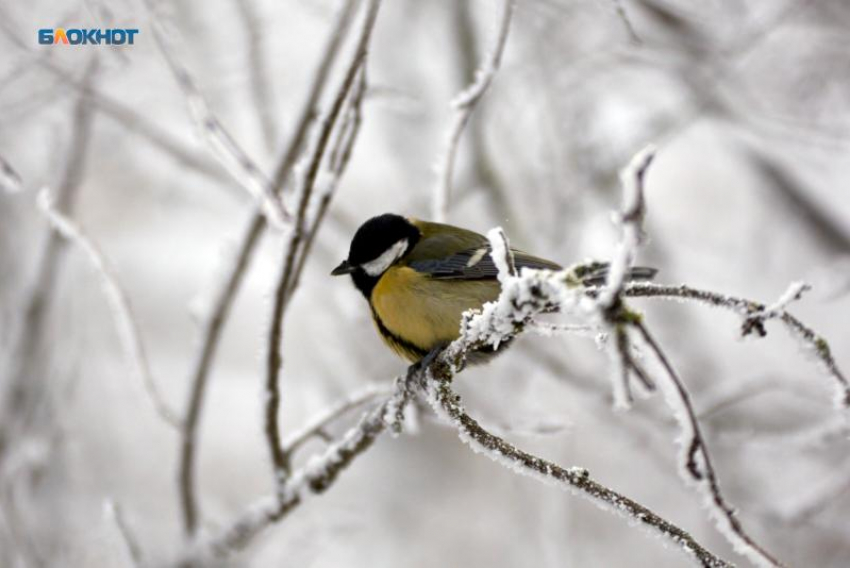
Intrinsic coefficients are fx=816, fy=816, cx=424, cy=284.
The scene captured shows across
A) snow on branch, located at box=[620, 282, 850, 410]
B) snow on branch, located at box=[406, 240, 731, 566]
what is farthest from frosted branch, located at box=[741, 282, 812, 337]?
snow on branch, located at box=[406, 240, 731, 566]

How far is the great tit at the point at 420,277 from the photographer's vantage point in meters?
2.43

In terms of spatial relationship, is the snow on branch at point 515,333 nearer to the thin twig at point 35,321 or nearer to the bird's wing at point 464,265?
the bird's wing at point 464,265

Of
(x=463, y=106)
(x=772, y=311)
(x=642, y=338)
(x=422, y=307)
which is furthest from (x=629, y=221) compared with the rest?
(x=422, y=307)

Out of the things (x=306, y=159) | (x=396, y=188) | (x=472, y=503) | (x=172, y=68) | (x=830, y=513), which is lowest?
(x=472, y=503)

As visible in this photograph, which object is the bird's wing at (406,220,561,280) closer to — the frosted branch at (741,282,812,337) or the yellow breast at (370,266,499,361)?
the yellow breast at (370,266,499,361)

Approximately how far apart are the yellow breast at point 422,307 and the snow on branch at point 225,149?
61cm

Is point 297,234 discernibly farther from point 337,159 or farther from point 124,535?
point 124,535

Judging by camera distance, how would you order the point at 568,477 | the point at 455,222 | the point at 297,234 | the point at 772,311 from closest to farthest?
the point at 772,311
the point at 568,477
the point at 297,234
the point at 455,222

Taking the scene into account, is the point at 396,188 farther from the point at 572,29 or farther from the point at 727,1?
the point at 727,1

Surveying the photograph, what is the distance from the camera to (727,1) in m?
4.34

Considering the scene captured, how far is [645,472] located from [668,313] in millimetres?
1498

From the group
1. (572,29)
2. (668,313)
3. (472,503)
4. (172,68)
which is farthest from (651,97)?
(172,68)

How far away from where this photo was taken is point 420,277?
2.56 metres

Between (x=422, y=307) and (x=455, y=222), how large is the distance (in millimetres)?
2521
